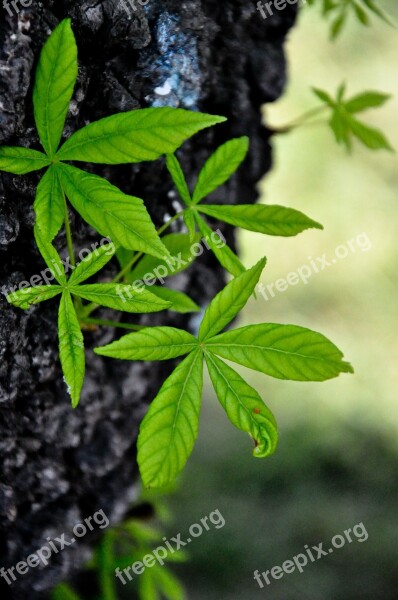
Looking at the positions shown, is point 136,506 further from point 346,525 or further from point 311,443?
point 311,443

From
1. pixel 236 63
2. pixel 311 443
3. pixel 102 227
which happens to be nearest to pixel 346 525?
pixel 311 443

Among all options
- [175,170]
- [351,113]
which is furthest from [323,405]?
[175,170]

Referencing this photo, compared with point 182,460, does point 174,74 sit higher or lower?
higher

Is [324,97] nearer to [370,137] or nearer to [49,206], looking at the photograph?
[370,137]

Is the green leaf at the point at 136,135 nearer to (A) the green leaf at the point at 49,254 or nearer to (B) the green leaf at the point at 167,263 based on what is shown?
(A) the green leaf at the point at 49,254

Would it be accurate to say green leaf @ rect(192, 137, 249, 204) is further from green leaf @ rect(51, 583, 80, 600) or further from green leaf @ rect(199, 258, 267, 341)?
green leaf @ rect(51, 583, 80, 600)

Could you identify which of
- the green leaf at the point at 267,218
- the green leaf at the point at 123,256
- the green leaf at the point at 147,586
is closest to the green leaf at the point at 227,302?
the green leaf at the point at 267,218
